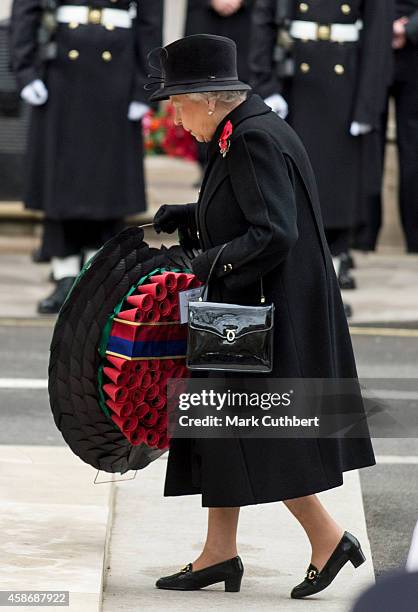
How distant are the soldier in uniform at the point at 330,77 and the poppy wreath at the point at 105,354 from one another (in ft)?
13.7

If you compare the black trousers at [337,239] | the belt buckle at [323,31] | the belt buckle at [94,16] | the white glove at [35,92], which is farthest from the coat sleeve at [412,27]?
the white glove at [35,92]

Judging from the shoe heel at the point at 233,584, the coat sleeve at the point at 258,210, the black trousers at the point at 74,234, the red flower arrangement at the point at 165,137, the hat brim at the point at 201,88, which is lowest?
the red flower arrangement at the point at 165,137

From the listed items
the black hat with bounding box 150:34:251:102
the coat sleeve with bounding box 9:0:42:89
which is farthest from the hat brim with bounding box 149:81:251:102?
the coat sleeve with bounding box 9:0:42:89

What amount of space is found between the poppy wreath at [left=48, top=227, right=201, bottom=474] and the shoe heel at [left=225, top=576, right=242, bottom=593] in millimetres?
→ 442

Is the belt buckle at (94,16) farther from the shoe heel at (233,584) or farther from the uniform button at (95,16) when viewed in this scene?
the shoe heel at (233,584)

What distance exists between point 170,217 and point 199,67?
49 cm

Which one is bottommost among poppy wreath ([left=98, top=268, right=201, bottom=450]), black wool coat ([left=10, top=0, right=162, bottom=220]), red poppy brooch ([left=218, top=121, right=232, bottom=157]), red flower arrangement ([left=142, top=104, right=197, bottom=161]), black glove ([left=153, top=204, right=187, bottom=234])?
red flower arrangement ([left=142, top=104, right=197, bottom=161])

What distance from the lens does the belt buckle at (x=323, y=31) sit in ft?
27.6

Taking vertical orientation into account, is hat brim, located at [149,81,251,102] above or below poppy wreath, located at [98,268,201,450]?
above

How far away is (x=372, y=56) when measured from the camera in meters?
8.49

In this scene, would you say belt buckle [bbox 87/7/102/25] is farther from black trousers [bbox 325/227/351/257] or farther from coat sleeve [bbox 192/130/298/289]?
coat sleeve [bbox 192/130/298/289]

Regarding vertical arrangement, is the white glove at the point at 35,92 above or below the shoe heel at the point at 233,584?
below

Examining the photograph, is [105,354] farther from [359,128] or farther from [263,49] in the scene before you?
[359,128]

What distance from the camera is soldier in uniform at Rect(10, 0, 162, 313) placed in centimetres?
823
